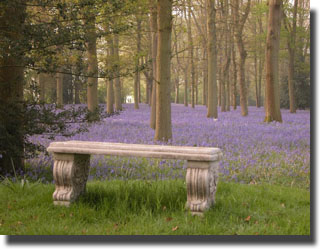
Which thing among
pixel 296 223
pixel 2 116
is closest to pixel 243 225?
pixel 296 223

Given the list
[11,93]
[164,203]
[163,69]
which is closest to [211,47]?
[163,69]

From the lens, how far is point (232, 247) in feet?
12.4

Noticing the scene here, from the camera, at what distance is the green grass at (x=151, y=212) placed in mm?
4029

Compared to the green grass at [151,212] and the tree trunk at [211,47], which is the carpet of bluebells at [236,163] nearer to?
the green grass at [151,212]

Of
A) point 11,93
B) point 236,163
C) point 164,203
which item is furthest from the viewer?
point 236,163

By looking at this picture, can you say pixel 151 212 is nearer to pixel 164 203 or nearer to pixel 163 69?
pixel 164 203

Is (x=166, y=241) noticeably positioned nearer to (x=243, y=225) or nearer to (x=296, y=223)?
(x=243, y=225)

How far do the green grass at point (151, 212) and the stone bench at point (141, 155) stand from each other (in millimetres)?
161

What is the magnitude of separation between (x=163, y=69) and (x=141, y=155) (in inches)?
198

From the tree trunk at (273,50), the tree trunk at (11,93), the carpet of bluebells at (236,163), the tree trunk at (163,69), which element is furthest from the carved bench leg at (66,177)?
the tree trunk at (273,50)

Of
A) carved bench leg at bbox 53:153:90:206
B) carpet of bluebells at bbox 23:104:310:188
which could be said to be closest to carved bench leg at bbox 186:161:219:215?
carved bench leg at bbox 53:153:90:206

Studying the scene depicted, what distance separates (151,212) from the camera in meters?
4.53

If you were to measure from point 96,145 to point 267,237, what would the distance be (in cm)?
249

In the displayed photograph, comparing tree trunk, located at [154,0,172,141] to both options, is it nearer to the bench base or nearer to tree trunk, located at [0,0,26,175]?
tree trunk, located at [0,0,26,175]
